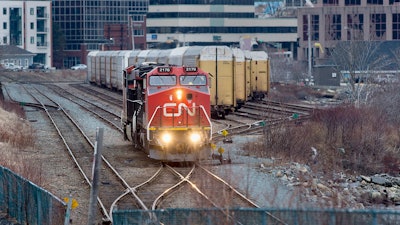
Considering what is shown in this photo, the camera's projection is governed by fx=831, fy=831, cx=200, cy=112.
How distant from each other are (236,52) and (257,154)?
528 inches

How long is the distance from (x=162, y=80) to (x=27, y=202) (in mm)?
8275

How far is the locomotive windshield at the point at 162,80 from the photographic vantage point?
2220 cm

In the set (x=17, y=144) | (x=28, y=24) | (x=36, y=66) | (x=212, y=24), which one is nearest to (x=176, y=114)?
(x=17, y=144)

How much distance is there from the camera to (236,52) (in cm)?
3788

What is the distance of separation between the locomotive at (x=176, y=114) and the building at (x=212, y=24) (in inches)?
3637

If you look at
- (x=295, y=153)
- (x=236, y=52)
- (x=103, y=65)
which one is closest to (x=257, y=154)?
(x=295, y=153)

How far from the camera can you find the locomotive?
21.9 meters

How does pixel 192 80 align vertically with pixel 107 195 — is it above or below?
above

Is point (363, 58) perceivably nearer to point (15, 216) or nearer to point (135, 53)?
point (135, 53)

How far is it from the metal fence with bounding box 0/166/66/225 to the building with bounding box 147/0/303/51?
324 feet

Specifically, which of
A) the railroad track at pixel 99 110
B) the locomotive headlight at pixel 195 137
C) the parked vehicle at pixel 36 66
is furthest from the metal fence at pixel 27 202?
the parked vehicle at pixel 36 66

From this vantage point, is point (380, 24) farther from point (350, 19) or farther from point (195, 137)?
point (195, 137)

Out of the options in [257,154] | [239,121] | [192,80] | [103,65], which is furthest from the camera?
[103,65]

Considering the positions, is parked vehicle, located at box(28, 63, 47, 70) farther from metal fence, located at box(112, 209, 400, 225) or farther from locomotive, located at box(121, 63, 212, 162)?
metal fence, located at box(112, 209, 400, 225)
